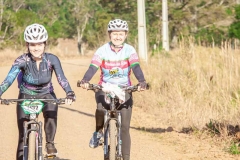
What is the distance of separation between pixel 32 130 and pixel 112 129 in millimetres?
1127

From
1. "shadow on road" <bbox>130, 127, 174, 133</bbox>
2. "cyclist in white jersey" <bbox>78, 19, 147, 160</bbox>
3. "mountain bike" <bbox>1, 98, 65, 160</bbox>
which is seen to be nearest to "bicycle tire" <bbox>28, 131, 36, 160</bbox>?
"mountain bike" <bbox>1, 98, 65, 160</bbox>

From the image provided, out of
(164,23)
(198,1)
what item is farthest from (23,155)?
(198,1)

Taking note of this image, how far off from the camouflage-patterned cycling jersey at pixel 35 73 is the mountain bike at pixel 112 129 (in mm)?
513

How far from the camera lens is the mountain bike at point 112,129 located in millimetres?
6367

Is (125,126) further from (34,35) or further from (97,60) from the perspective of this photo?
(34,35)

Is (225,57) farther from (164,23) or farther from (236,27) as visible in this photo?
(236,27)

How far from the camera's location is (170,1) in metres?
48.9

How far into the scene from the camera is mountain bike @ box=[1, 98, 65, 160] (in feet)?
18.2

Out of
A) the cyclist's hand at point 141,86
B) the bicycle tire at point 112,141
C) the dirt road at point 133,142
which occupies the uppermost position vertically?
the cyclist's hand at point 141,86

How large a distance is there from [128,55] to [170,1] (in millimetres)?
42904

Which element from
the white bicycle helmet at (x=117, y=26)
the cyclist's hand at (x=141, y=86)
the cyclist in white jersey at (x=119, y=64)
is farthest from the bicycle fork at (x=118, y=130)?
the white bicycle helmet at (x=117, y=26)

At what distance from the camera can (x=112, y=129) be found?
6418 millimetres

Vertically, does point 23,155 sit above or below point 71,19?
below

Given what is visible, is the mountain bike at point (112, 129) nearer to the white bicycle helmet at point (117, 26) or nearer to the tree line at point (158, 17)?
the white bicycle helmet at point (117, 26)
